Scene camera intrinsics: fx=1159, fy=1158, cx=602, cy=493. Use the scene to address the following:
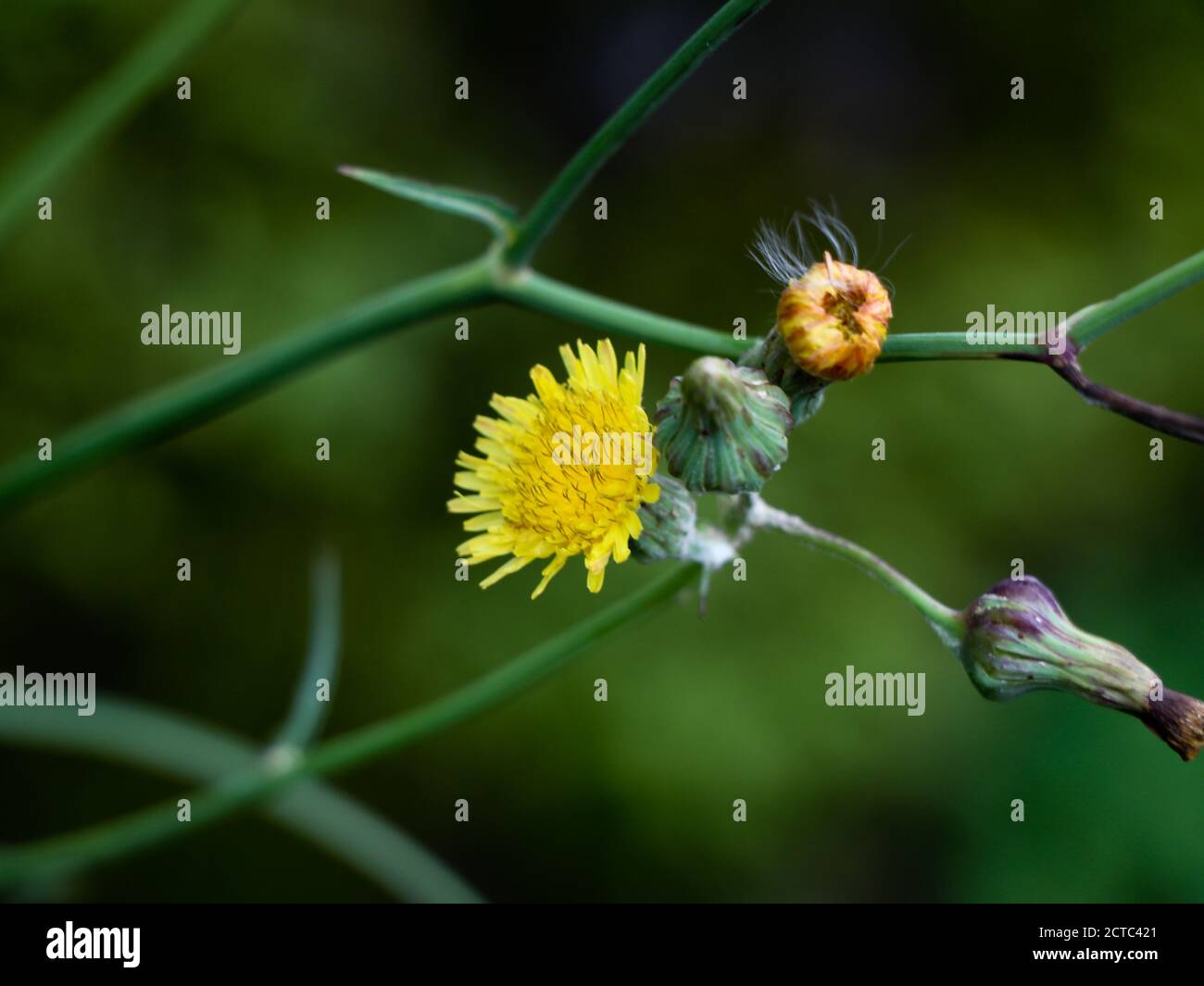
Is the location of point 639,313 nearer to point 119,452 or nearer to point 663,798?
point 119,452

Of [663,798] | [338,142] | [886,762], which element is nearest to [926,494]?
[886,762]

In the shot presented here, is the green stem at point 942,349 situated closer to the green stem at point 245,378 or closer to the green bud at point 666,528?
the green bud at point 666,528

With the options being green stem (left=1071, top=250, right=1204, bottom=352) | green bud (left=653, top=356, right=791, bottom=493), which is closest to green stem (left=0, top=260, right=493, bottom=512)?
green bud (left=653, top=356, right=791, bottom=493)

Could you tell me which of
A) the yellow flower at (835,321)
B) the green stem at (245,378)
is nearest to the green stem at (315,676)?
the green stem at (245,378)

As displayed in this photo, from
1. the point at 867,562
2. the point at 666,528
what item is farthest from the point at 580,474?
the point at 867,562

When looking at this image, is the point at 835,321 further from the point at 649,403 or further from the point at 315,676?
the point at 649,403

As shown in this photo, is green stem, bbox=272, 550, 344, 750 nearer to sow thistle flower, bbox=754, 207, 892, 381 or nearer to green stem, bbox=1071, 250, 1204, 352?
sow thistle flower, bbox=754, 207, 892, 381
